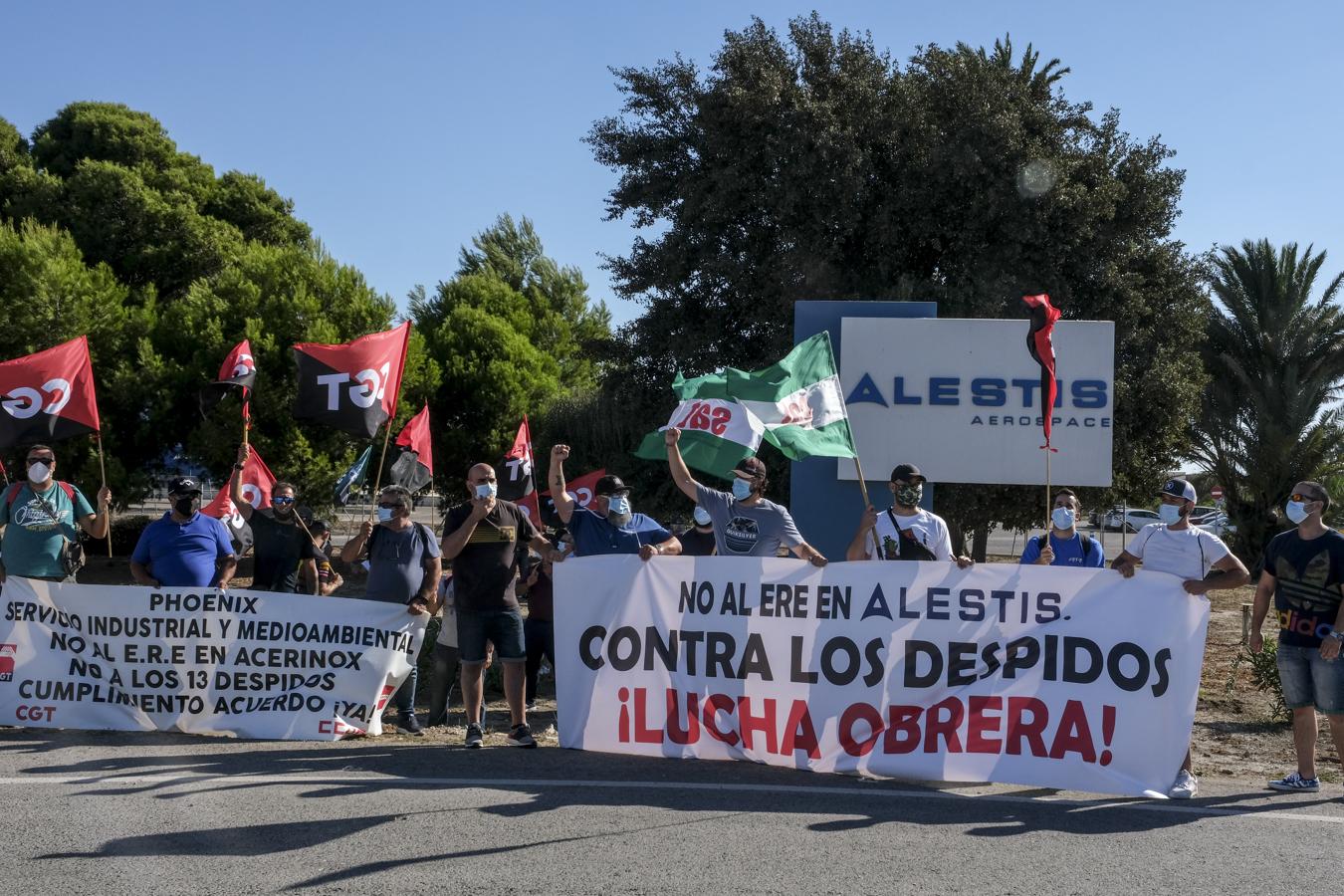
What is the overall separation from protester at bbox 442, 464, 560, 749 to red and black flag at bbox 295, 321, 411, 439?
124 inches

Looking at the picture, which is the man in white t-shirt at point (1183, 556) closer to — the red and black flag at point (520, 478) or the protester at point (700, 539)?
the protester at point (700, 539)

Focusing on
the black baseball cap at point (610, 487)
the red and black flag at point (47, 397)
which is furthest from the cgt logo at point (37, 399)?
the black baseball cap at point (610, 487)

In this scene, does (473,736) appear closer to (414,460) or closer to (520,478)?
(414,460)

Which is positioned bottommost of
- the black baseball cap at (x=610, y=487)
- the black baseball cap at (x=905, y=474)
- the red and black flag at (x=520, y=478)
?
the black baseball cap at (x=610, y=487)

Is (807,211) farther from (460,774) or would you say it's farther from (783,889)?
(783,889)

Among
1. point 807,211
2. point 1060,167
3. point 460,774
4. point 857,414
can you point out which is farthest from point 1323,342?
point 460,774

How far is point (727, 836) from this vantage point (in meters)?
5.46

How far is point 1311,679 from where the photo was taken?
6.68 meters

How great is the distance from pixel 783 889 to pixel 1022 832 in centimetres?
151

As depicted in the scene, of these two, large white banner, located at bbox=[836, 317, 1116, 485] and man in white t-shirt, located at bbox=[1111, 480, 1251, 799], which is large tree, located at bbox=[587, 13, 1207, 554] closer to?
large white banner, located at bbox=[836, 317, 1116, 485]

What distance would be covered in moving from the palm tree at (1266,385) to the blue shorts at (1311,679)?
20005 mm

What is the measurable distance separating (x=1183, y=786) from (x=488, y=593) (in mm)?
4123

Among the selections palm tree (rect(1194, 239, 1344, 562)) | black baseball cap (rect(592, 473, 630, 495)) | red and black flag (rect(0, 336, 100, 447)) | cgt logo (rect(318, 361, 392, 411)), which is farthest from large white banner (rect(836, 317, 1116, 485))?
palm tree (rect(1194, 239, 1344, 562))

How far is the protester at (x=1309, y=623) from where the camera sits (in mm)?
6555
